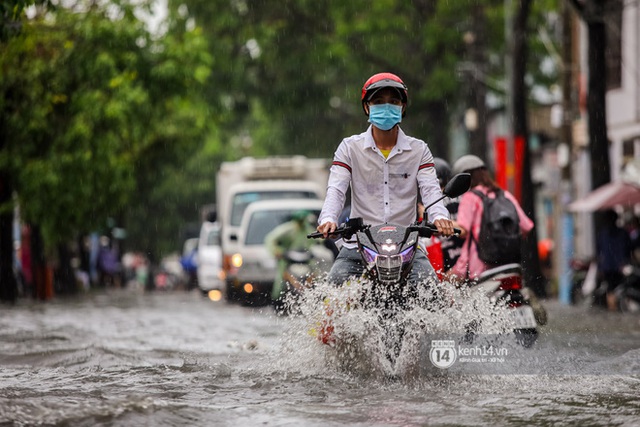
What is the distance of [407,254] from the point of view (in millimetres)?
7742

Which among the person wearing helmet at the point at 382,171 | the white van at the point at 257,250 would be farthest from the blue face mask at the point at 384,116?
the white van at the point at 257,250

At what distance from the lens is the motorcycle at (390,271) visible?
25.2 ft

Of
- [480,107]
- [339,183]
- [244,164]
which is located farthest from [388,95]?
[480,107]

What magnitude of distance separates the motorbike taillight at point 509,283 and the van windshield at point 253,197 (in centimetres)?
1570

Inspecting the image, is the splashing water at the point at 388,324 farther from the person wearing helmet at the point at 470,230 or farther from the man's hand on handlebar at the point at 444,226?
the person wearing helmet at the point at 470,230

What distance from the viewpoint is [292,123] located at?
1693 inches

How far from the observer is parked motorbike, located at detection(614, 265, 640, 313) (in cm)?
2047

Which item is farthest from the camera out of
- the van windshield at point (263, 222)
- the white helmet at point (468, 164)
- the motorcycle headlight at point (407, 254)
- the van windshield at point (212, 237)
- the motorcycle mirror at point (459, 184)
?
the van windshield at point (212, 237)

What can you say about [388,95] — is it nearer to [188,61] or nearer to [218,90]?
[188,61]

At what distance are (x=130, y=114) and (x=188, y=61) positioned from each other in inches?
63.6

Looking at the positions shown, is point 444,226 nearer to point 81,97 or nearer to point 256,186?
point 256,186

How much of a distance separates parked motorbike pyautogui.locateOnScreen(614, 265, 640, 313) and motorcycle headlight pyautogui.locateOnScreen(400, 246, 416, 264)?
13263 mm

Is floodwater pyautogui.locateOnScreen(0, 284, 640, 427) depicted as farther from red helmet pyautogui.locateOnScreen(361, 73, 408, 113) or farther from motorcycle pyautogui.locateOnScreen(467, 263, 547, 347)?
red helmet pyautogui.locateOnScreen(361, 73, 408, 113)

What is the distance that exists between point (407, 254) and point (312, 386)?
945 millimetres
